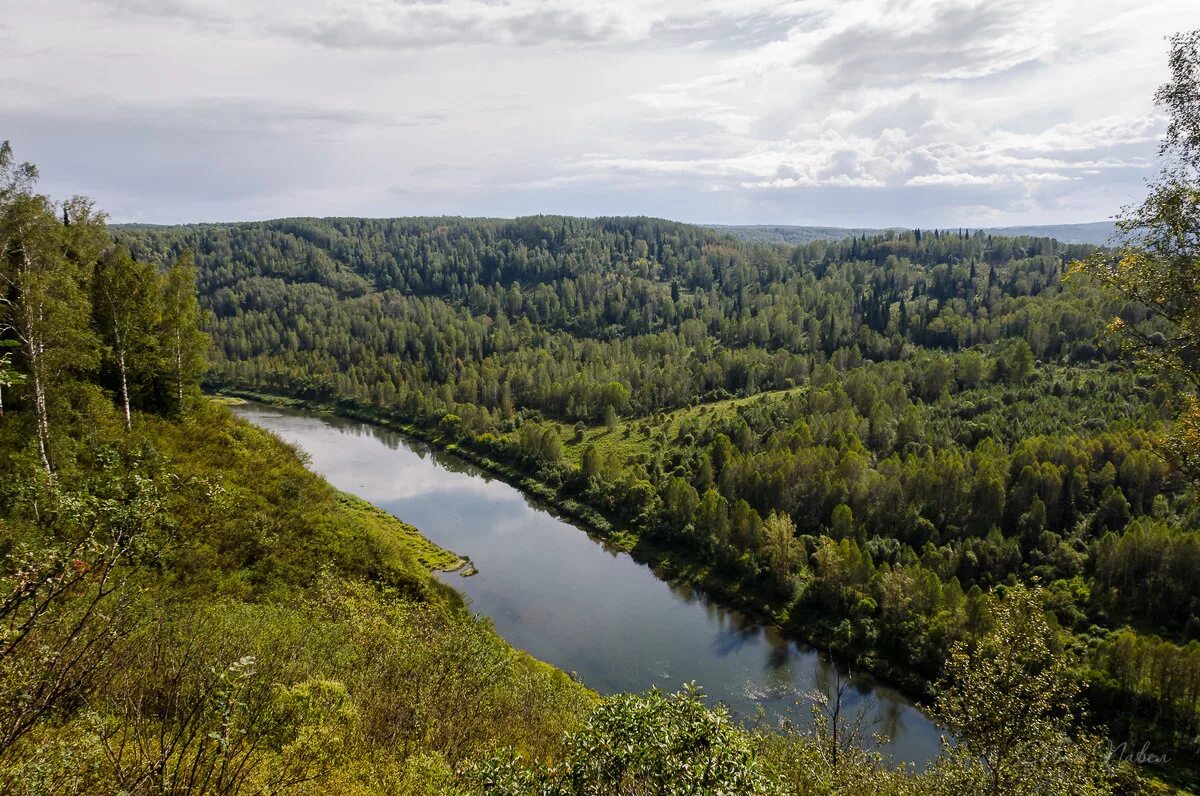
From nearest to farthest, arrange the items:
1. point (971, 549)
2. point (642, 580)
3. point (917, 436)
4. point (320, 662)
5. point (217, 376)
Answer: point (320, 662) < point (971, 549) < point (642, 580) < point (917, 436) < point (217, 376)

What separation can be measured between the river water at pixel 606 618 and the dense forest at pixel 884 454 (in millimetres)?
3487

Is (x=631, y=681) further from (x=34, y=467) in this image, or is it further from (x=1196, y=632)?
(x=1196, y=632)

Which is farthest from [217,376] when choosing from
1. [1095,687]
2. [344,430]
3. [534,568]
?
[1095,687]

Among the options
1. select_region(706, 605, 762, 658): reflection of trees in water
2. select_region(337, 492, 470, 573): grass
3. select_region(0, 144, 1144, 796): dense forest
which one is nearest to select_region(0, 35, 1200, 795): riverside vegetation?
select_region(0, 144, 1144, 796): dense forest

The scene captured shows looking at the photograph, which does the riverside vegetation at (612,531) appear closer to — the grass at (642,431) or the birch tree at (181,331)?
the birch tree at (181,331)

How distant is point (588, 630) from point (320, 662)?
37598mm

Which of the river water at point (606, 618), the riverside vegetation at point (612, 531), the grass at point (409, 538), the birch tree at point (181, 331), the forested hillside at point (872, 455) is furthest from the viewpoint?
the grass at point (409, 538)

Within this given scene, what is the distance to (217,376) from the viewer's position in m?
166

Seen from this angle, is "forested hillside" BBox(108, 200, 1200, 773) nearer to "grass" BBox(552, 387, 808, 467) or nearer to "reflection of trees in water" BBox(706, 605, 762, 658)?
"grass" BBox(552, 387, 808, 467)

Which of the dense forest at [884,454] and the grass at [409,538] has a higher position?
the dense forest at [884,454]

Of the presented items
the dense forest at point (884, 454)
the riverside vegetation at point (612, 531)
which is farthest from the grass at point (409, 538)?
the dense forest at point (884, 454)

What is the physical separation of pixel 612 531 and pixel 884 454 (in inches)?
1599

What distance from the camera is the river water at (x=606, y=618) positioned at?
47.9 m

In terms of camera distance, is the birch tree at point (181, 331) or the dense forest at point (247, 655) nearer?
the dense forest at point (247, 655)
